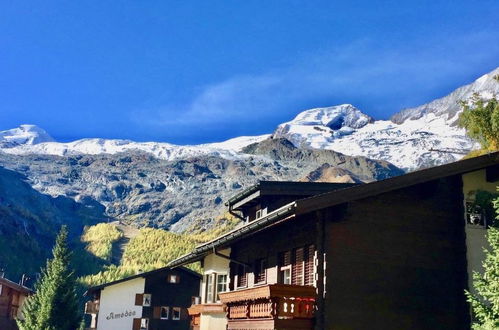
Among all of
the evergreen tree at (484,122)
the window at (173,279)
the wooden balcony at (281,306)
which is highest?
the evergreen tree at (484,122)

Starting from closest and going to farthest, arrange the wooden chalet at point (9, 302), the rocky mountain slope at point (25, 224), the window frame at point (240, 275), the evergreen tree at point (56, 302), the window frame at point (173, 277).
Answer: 1. the window frame at point (240, 275)
2. the evergreen tree at point (56, 302)
3. the window frame at point (173, 277)
4. the wooden chalet at point (9, 302)
5. the rocky mountain slope at point (25, 224)

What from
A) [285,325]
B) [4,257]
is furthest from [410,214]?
[4,257]

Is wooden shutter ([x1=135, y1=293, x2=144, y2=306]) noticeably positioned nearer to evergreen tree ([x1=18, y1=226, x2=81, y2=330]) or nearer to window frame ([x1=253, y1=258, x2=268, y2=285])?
evergreen tree ([x1=18, y1=226, x2=81, y2=330])

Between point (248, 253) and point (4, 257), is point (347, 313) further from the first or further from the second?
point (4, 257)

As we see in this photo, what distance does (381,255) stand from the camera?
16.5 metres

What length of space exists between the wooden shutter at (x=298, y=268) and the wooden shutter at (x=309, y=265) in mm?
305

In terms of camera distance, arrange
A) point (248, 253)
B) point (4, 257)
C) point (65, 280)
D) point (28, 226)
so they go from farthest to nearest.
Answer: point (28, 226)
point (4, 257)
point (65, 280)
point (248, 253)

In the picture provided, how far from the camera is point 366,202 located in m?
16.7

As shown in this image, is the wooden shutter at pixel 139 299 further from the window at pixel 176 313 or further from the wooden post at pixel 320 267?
the wooden post at pixel 320 267

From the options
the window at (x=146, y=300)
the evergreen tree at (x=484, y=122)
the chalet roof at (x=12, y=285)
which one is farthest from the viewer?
the chalet roof at (x=12, y=285)

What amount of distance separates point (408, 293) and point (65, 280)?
99.2 feet

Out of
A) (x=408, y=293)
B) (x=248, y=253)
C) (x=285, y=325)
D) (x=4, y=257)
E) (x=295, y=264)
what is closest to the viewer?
(x=285, y=325)

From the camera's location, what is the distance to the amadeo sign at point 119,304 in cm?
4747

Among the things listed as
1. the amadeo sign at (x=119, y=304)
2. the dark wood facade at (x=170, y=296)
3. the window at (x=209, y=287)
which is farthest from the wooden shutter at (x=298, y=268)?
the amadeo sign at (x=119, y=304)
